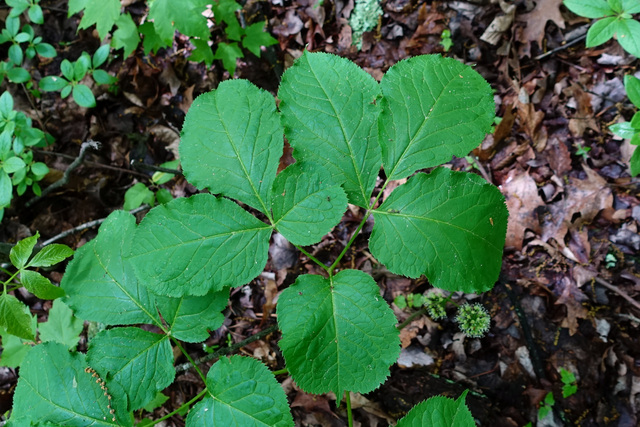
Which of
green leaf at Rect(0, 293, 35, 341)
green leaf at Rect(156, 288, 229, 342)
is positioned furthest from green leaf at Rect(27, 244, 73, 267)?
green leaf at Rect(156, 288, 229, 342)

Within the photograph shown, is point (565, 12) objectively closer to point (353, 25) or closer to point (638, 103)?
point (638, 103)

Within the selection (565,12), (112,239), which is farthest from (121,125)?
(565,12)

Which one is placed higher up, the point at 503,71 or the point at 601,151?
the point at 503,71

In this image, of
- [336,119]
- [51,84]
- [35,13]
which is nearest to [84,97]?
[51,84]

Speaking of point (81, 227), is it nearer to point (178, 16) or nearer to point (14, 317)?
point (14, 317)

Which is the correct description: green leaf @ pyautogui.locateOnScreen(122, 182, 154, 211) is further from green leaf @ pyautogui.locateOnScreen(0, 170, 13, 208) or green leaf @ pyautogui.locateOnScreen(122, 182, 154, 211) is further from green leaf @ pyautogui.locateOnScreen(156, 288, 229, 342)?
green leaf @ pyautogui.locateOnScreen(156, 288, 229, 342)

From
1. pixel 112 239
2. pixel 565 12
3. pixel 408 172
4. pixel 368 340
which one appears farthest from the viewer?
pixel 565 12
